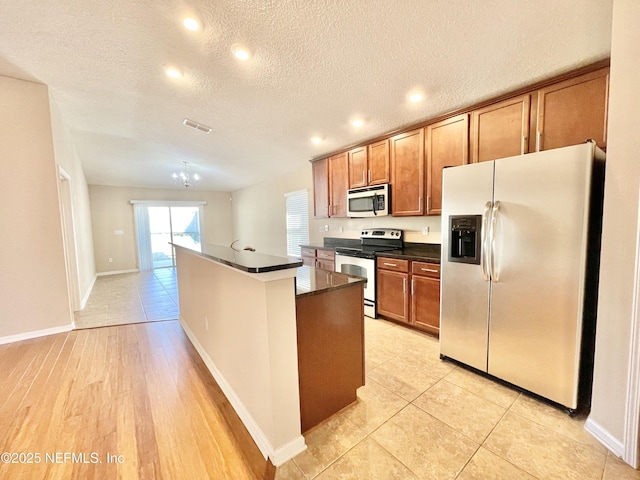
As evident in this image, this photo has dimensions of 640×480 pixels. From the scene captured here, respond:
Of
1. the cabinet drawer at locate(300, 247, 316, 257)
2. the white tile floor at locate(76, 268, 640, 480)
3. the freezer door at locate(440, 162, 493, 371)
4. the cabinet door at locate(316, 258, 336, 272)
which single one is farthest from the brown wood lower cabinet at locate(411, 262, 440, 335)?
the cabinet drawer at locate(300, 247, 316, 257)

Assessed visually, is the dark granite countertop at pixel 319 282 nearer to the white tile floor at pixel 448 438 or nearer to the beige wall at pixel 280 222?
the white tile floor at pixel 448 438

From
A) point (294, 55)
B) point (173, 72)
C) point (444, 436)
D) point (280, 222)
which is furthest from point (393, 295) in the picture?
point (280, 222)

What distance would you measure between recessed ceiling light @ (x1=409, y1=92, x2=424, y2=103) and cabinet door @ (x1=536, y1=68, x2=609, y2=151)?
980 millimetres

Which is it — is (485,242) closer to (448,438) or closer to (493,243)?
(493,243)

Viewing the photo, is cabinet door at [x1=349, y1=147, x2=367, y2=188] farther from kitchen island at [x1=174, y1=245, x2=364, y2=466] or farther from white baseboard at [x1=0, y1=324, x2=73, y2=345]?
white baseboard at [x1=0, y1=324, x2=73, y2=345]

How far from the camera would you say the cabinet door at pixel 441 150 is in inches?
108

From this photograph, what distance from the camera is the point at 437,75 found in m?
2.36

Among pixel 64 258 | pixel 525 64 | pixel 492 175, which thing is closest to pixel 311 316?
pixel 492 175

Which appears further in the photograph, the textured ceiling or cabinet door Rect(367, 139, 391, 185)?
cabinet door Rect(367, 139, 391, 185)

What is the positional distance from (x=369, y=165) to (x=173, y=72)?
254 centimetres

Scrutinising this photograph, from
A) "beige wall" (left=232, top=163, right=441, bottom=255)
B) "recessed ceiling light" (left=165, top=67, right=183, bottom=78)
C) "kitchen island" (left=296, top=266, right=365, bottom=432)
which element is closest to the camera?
"kitchen island" (left=296, top=266, right=365, bottom=432)

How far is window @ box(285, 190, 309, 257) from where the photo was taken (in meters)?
5.57

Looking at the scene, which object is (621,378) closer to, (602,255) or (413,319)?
(602,255)

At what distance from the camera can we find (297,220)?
5.83 m
